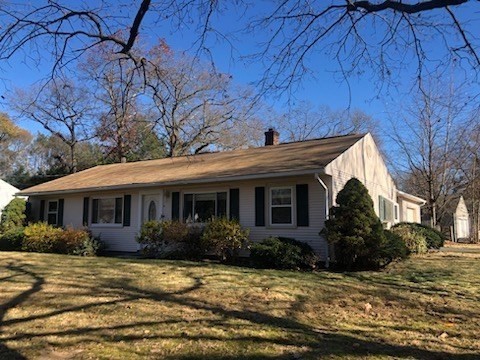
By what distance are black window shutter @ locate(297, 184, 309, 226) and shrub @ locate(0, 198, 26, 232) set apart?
14.4m

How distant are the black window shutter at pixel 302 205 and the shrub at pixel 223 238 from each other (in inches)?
66.4

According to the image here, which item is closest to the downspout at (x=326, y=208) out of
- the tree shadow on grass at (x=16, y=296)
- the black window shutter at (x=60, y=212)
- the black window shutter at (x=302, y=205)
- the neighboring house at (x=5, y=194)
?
the black window shutter at (x=302, y=205)

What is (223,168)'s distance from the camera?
1492 cm

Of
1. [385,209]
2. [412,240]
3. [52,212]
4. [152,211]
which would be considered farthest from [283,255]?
[52,212]

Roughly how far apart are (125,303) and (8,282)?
3.19 meters

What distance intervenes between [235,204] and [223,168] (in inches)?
64.4

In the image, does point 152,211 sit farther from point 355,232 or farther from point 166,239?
point 355,232

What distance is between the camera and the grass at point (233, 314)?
4.65 meters

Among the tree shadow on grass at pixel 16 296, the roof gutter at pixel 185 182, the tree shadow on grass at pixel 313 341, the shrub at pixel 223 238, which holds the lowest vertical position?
the tree shadow on grass at pixel 313 341

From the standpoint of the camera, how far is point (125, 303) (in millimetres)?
6609

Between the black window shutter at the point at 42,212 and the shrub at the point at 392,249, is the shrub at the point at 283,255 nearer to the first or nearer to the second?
the shrub at the point at 392,249

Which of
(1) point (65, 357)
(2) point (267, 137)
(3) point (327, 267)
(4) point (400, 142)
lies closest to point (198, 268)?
(3) point (327, 267)

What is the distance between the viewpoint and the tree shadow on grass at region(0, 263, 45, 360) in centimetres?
437

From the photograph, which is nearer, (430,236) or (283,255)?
(283,255)
